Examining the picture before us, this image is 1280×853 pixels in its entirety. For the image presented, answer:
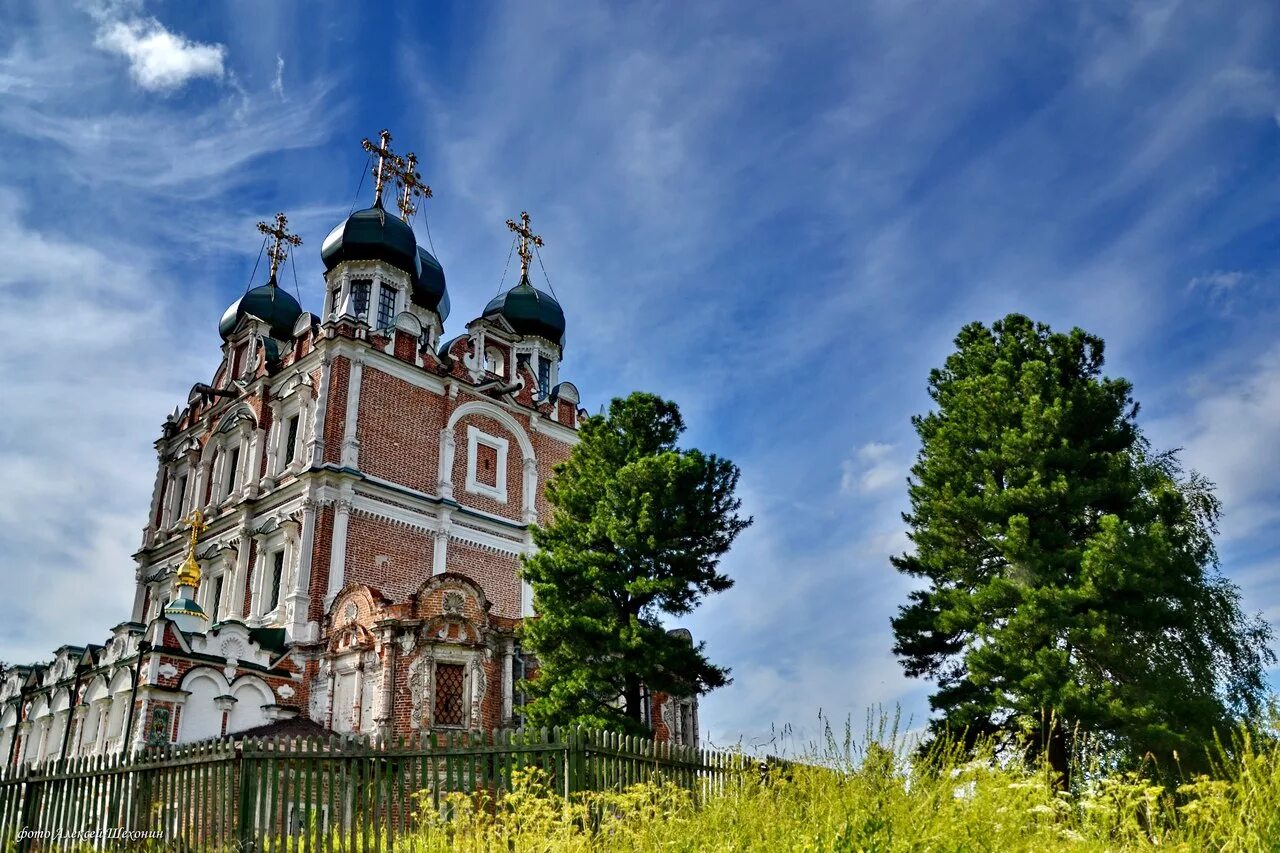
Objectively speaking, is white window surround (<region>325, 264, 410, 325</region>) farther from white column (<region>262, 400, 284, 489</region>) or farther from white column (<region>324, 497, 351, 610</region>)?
white column (<region>324, 497, 351, 610</region>)

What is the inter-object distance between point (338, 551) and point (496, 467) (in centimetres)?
677

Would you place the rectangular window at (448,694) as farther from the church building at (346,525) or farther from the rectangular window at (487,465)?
the rectangular window at (487,465)

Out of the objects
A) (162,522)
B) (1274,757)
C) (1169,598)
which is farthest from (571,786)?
(162,522)

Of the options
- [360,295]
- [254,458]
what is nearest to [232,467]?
[254,458]

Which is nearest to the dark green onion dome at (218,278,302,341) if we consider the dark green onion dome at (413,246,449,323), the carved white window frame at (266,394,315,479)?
the dark green onion dome at (413,246,449,323)

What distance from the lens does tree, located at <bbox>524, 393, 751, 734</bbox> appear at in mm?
17547

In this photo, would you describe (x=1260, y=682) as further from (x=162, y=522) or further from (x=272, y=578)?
(x=162, y=522)

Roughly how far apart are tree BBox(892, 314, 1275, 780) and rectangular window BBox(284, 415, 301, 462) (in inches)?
733

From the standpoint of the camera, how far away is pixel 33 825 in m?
12.7

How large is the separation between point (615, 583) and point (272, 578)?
1382 centimetres

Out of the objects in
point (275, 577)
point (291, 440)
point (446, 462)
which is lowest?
point (275, 577)

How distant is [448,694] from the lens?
21891 millimetres

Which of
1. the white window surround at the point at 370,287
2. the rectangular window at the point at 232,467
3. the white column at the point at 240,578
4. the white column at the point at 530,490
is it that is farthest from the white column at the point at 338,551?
the white window surround at the point at 370,287

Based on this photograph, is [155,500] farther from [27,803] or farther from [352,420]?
[27,803]
